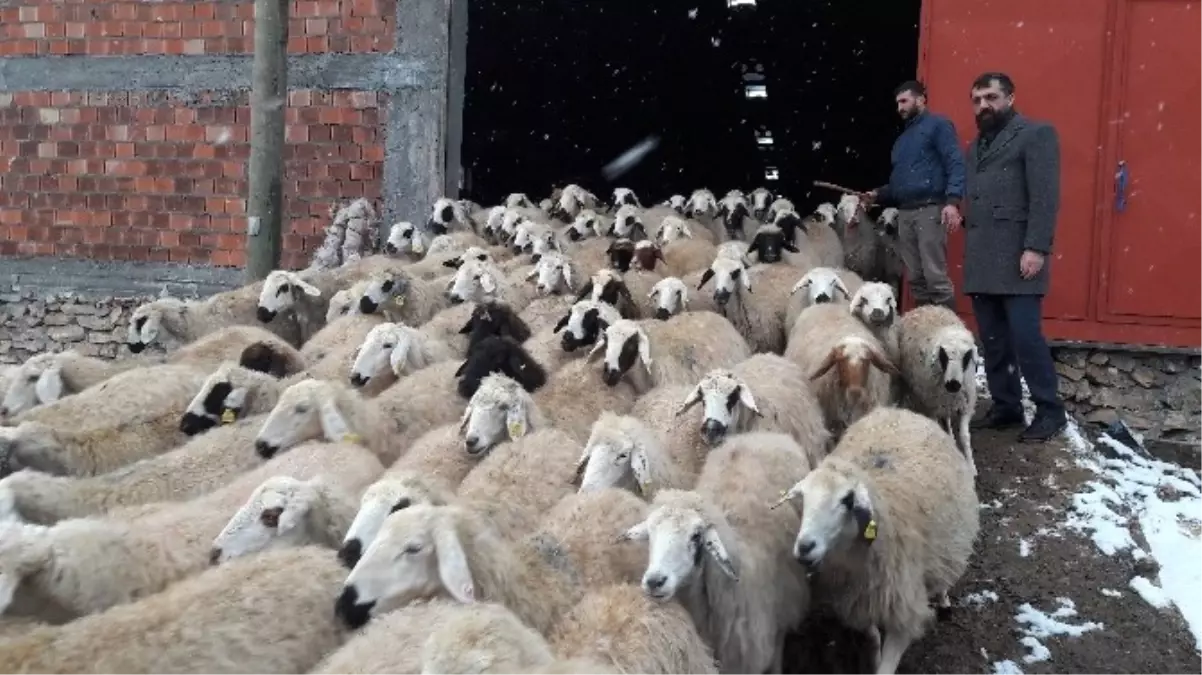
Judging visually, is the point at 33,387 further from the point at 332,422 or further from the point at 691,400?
the point at 691,400

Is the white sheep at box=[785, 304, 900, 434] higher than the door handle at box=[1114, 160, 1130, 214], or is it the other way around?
the door handle at box=[1114, 160, 1130, 214]

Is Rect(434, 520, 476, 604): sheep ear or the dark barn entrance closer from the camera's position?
Rect(434, 520, 476, 604): sheep ear

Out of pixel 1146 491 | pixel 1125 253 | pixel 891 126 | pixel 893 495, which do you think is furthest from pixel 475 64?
pixel 893 495

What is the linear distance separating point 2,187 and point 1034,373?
1027 cm

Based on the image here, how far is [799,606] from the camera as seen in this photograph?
4.69 meters

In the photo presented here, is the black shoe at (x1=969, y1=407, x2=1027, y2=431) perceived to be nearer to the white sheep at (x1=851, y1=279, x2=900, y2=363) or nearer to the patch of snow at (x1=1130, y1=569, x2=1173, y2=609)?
the white sheep at (x1=851, y1=279, x2=900, y2=363)

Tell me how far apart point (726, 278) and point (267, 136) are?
12.2 feet

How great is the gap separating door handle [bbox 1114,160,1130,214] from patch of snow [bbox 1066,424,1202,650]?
1.89 metres

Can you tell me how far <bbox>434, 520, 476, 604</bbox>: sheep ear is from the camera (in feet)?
11.6

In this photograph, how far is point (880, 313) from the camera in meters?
7.36

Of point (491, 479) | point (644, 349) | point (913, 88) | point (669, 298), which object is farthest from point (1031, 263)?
point (491, 479)

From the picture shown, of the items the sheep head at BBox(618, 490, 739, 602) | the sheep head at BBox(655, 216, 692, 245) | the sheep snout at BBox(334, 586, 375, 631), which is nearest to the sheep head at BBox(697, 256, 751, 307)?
the sheep head at BBox(655, 216, 692, 245)

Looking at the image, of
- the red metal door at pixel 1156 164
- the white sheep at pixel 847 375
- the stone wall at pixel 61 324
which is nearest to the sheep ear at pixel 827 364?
the white sheep at pixel 847 375

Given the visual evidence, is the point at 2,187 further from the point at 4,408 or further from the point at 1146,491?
the point at 1146,491
